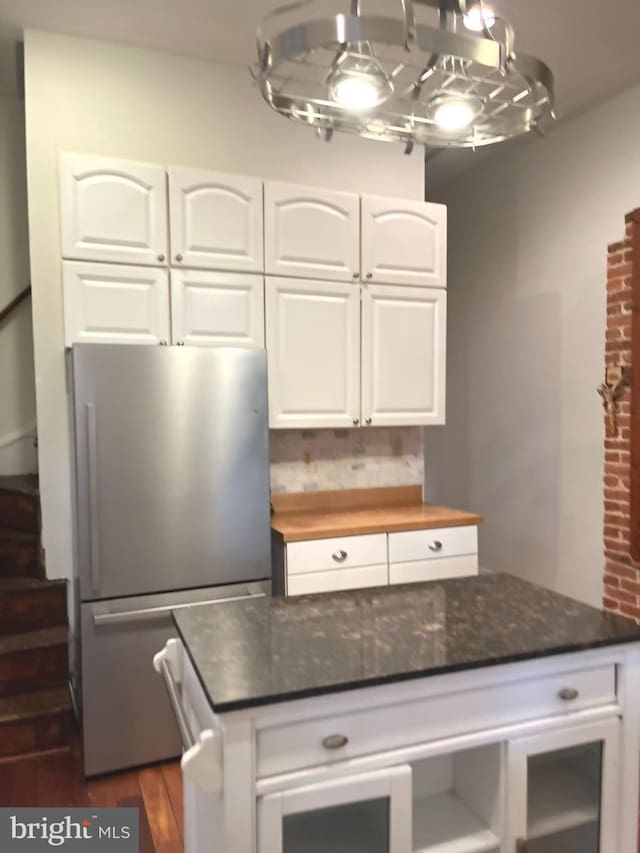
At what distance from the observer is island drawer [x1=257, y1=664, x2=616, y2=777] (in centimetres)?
129

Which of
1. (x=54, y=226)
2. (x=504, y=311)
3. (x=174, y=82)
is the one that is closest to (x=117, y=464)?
(x=54, y=226)

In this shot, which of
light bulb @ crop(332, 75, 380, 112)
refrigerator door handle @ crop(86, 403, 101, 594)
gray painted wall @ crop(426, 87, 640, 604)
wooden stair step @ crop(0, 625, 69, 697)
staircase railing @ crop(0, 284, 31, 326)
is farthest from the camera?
Answer: gray painted wall @ crop(426, 87, 640, 604)

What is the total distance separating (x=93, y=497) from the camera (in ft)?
7.94

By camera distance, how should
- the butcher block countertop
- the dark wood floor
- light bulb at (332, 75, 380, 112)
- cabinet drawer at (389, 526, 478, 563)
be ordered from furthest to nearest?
cabinet drawer at (389, 526, 478, 563), the butcher block countertop, the dark wood floor, light bulb at (332, 75, 380, 112)

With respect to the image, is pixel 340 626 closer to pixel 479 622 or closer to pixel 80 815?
pixel 479 622

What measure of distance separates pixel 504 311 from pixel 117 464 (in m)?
2.83

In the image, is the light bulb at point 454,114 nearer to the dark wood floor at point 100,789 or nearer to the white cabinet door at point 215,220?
the white cabinet door at point 215,220

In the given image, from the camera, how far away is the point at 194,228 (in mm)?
2717

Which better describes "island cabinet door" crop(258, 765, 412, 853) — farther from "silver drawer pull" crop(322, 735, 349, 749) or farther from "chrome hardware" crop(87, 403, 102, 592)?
"chrome hardware" crop(87, 403, 102, 592)

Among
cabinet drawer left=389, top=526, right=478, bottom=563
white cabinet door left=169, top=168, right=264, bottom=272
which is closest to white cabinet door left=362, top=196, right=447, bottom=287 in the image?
white cabinet door left=169, top=168, right=264, bottom=272

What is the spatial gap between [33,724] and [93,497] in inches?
39.3

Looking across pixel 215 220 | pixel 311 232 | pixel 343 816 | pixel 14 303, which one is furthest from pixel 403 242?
pixel 343 816

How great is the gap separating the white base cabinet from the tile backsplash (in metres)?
1.68

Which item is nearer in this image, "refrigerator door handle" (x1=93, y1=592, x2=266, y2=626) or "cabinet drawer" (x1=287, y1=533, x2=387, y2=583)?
"refrigerator door handle" (x1=93, y1=592, x2=266, y2=626)
